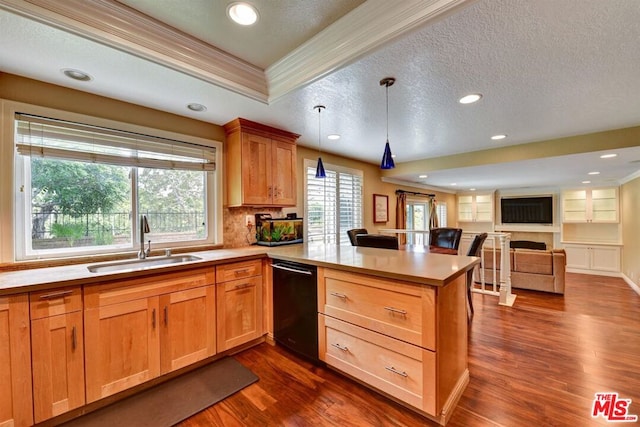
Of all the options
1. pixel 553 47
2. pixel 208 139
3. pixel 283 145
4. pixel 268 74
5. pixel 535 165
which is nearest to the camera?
pixel 553 47

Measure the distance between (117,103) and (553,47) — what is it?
3.34m

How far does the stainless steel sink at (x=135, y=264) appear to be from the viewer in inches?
82.4

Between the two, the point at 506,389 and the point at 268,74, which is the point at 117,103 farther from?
the point at 506,389

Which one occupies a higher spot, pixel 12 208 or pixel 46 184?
pixel 46 184

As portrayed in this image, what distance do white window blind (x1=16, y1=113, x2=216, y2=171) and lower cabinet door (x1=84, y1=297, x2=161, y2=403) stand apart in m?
1.29

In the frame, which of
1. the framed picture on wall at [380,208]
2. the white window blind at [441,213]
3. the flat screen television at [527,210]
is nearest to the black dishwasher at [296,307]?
the framed picture on wall at [380,208]

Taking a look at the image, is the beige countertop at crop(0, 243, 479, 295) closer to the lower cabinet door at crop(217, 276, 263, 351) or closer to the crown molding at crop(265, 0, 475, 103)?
the lower cabinet door at crop(217, 276, 263, 351)

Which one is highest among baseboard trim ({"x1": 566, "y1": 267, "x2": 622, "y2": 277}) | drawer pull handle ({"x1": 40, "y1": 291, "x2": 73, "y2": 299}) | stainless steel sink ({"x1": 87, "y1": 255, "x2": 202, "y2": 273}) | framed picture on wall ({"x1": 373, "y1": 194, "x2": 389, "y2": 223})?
framed picture on wall ({"x1": 373, "y1": 194, "x2": 389, "y2": 223})

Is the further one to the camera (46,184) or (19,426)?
(46,184)

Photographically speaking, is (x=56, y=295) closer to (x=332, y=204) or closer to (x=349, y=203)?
(x=332, y=204)

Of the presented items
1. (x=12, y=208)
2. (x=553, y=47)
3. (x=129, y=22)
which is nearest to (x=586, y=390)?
(x=553, y=47)

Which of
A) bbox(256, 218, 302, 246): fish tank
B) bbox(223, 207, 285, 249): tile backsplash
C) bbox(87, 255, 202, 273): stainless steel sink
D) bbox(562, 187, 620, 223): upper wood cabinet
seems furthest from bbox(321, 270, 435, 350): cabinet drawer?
bbox(562, 187, 620, 223): upper wood cabinet

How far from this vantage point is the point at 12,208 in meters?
1.87

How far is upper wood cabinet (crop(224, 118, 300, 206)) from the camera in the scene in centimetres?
285
